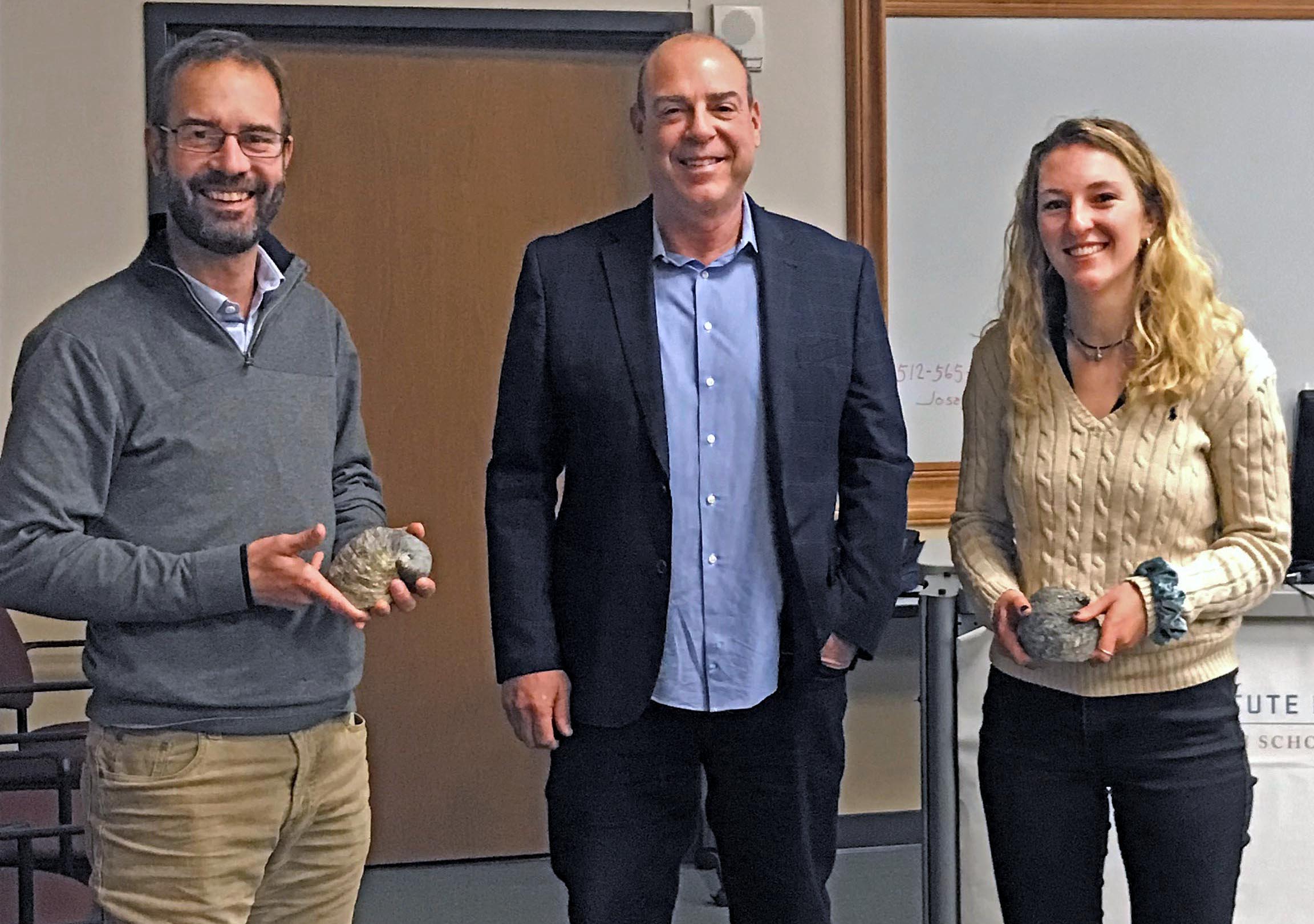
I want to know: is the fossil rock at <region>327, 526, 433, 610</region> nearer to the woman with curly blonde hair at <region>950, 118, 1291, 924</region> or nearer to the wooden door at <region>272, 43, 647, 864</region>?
the woman with curly blonde hair at <region>950, 118, 1291, 924</region>

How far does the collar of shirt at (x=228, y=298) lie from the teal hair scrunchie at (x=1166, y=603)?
1.12 metres

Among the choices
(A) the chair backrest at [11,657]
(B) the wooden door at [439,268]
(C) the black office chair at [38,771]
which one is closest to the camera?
(C) the black office chair at [38,771]

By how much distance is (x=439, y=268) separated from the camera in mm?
3598

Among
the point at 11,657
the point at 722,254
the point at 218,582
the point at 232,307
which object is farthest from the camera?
the point at 11,657

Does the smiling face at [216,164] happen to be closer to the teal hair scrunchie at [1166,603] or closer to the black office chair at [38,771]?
the black office chair at [38,771]

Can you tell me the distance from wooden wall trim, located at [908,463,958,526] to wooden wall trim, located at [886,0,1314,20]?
1.22m

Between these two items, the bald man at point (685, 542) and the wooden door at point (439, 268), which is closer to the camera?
the bald man at point (685, 542)

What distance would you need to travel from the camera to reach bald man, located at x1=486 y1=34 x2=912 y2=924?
5.70ft

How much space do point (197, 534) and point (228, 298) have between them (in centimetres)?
28

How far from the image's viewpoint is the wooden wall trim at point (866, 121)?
361 centimetres

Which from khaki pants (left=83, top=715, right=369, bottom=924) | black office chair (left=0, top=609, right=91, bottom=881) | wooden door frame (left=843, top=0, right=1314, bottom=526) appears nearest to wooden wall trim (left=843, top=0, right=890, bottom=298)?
wooden door frame (left=843, top=0, right=1314, bottom=526)

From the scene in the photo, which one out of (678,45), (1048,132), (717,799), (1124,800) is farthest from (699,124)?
(1048,132)

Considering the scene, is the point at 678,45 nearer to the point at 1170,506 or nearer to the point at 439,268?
the point at 1170,506

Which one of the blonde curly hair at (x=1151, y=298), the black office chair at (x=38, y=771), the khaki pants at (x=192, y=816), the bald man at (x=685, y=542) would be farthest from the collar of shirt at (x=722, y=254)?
the black office chair at (x=38, y=771)
